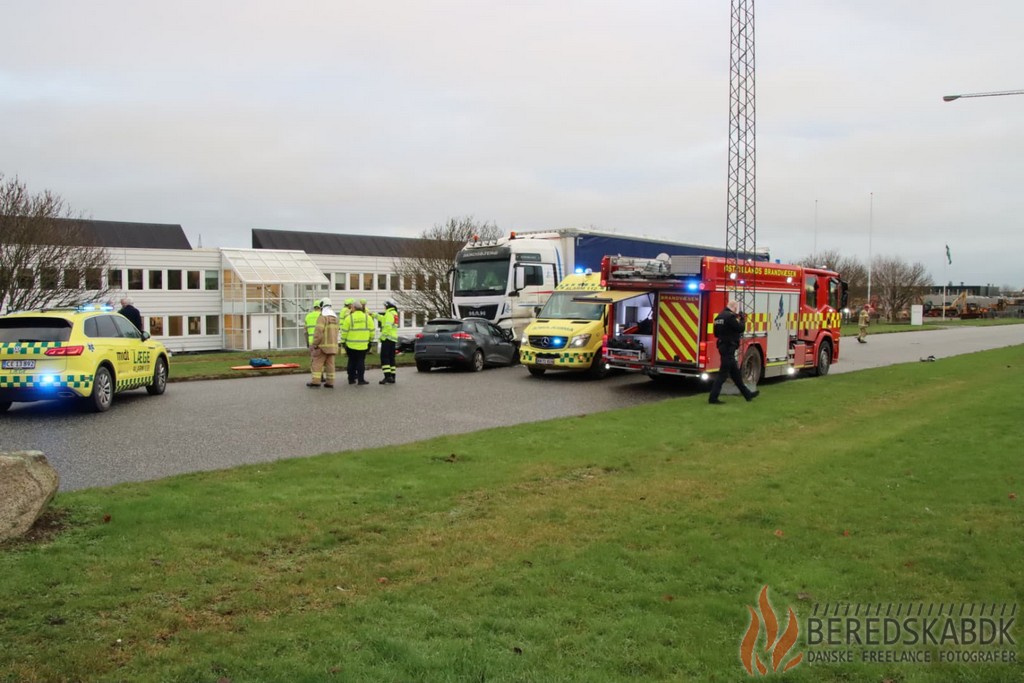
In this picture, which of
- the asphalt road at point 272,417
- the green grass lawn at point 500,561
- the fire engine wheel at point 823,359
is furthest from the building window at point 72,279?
the green grass lawn at point 500,561

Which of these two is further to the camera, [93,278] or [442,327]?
[93,278]

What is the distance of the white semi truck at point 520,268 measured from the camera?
24469mm

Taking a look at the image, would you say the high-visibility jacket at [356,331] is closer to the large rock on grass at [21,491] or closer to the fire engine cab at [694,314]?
the fire engine cab at [694,314]

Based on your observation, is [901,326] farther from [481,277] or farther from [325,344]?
[325,344]

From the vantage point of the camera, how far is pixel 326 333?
17.2 meters

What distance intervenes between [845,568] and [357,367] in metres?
14.1

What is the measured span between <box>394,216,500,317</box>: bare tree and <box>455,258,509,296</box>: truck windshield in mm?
16064

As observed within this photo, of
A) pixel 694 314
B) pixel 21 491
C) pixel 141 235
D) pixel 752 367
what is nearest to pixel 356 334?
pixel 694 314

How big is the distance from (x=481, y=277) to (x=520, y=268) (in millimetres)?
1352

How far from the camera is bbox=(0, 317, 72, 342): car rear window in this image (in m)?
12.7

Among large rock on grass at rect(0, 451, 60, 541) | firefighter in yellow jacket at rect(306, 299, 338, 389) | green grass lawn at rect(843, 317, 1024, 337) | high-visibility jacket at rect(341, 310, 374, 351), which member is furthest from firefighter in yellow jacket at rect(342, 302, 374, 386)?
green grass lawn at rect(843, 317, 1024, 337)

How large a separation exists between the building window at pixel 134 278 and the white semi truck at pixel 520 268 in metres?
36.7

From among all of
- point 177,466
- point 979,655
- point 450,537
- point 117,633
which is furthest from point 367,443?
point 979,655

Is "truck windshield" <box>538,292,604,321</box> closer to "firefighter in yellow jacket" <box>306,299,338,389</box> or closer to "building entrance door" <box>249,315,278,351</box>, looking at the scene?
"firefighter in yellow jacket" <box>306,299,338,389</box>
